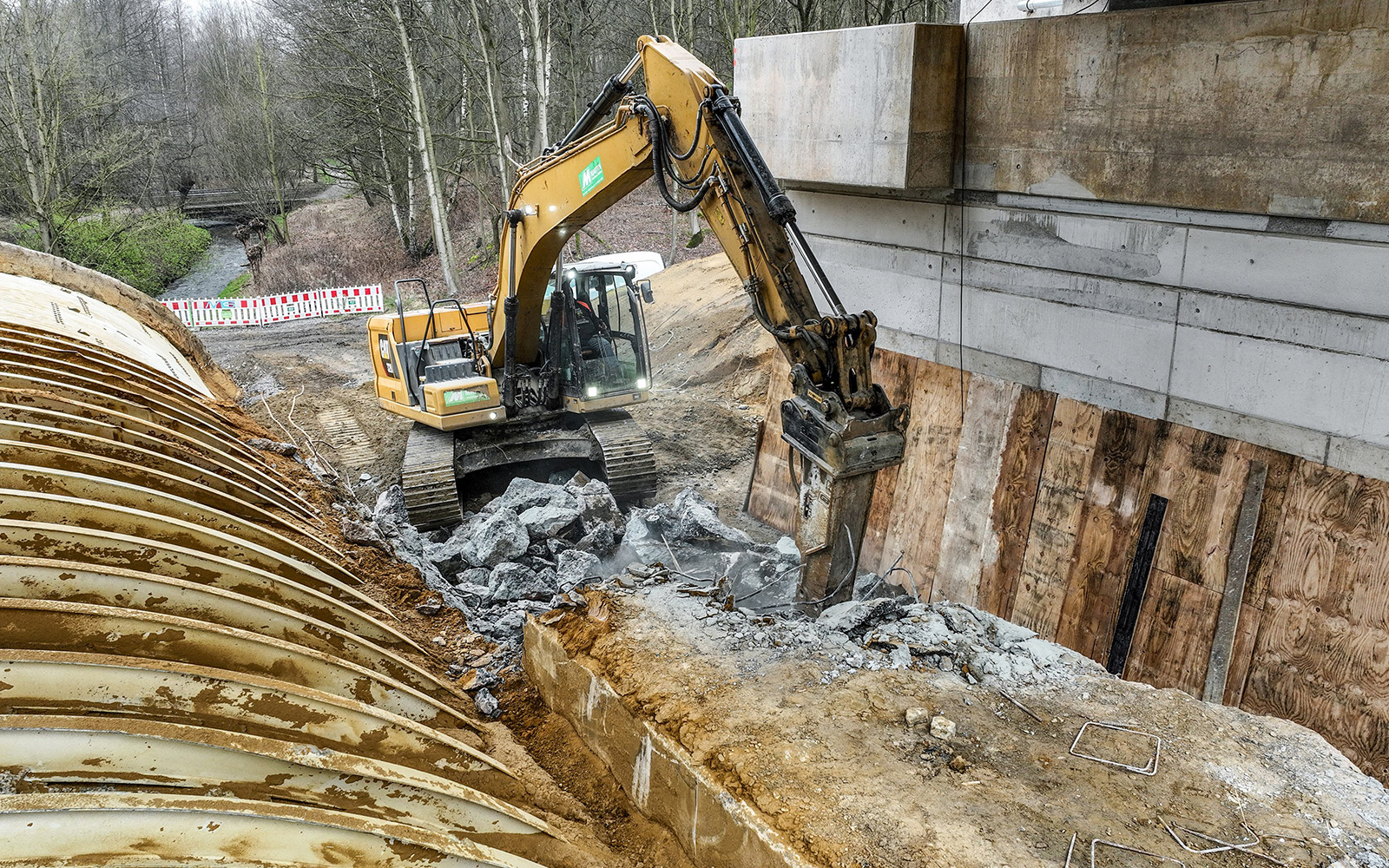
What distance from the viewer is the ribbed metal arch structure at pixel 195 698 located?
262cm

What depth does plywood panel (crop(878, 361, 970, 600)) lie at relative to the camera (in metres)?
7.59

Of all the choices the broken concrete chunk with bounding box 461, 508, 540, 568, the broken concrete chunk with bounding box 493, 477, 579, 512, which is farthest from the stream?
the broken concrete chunk with bounding box 461, 508, 540, 568

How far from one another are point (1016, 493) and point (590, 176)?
4.44 metres

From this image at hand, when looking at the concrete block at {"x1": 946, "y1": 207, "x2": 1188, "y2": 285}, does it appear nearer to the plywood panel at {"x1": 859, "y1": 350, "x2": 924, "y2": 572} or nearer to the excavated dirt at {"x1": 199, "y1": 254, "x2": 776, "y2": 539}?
the plywood panel at {"x1": 859, "y1": 350, "x2": 924, "y2": 572}

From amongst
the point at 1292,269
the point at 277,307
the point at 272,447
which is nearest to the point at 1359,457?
the point at 1292,269

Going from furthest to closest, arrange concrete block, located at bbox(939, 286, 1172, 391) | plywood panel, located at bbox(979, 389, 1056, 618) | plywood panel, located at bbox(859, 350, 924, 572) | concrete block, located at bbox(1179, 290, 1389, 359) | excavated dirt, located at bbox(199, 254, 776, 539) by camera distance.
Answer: excavated dirt, located at bbox(199, 254, 776, 539) → plywood panel, located at bbox(859, 350, 924, 572) → plywood panel, located at bbox(979, 389, 1056, 618) → concrete block, located at bbox(939, 286, 1172, 391) → concrete block, located at bbox(1179, 290, 1389, 359)

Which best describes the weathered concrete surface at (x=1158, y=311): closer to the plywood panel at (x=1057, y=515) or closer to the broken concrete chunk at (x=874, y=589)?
the plywood panel at (x=1057, y=515)

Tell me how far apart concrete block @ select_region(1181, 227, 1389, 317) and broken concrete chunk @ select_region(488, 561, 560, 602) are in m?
5.12

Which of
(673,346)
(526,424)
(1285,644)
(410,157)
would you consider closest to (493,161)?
(410,157)

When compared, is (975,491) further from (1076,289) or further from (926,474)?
(1076,289)

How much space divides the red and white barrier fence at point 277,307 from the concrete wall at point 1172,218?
17867 mm

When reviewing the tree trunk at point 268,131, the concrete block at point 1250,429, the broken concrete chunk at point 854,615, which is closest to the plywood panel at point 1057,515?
the concrete block at point 1250,429

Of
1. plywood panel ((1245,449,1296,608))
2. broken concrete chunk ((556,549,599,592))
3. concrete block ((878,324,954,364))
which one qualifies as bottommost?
broken concrete chunk ((556,549,599,592))

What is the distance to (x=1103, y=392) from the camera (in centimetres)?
649
